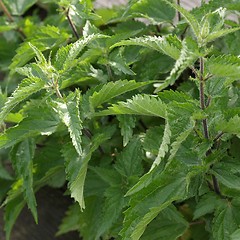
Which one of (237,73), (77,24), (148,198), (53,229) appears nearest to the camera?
(237,73)

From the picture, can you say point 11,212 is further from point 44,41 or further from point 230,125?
point 230,125

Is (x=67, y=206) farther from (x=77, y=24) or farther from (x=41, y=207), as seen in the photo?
(x=77, y=24)

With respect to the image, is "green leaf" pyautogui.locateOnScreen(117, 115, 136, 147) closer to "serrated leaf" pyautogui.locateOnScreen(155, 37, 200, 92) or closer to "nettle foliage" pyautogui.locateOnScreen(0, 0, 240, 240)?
"nettle foliage" pyautogui.locateOnScreen(0, 0, 240, 240)

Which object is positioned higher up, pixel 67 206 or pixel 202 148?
pixel 202 148

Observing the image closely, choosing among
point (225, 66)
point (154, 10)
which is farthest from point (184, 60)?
point (154, 10)

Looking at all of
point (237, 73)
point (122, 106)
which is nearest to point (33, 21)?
point (122, 106)

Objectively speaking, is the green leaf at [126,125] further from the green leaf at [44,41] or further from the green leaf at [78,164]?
the green leaf at [44,41]

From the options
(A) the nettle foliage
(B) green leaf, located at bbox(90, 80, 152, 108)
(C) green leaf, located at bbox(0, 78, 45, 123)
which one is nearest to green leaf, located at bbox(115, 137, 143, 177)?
(A) the nettle foliage
